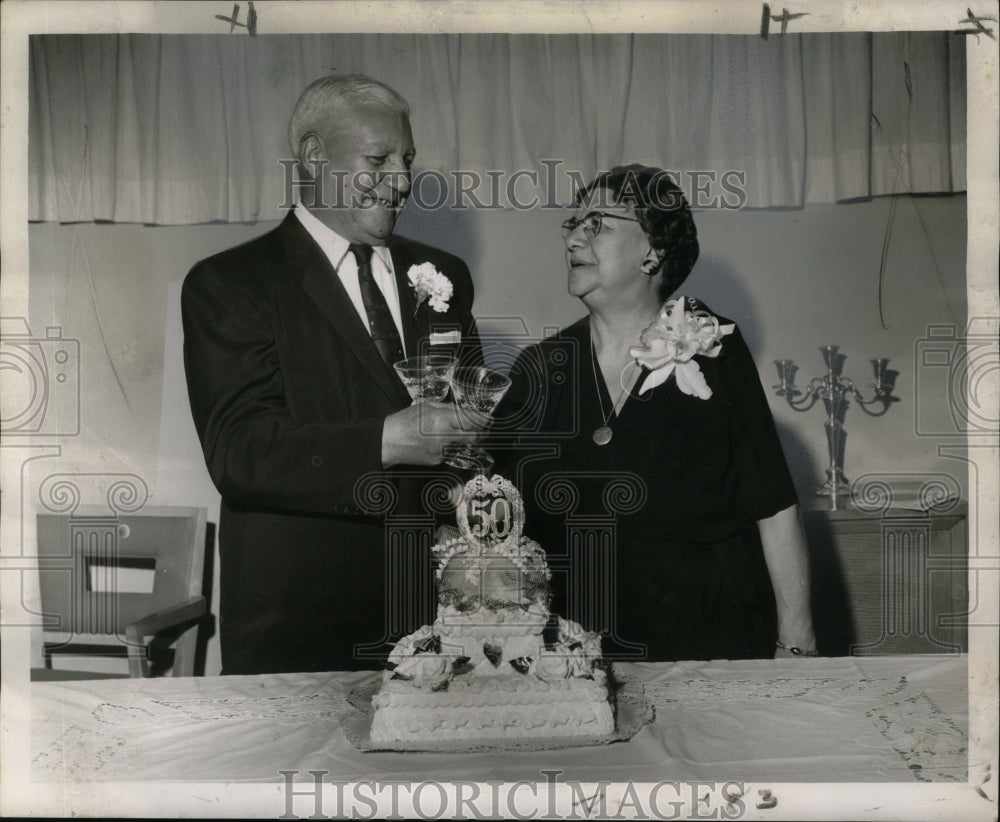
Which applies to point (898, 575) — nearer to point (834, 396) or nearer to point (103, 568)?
point (834, 396)

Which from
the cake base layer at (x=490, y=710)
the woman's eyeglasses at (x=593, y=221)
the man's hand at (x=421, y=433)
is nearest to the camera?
the cake base layer at (x=490, y=710)

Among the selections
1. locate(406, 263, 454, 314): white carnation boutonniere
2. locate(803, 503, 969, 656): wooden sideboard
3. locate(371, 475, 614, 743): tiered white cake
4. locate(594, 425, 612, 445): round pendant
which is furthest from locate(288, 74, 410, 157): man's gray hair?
locate(803, 503, 969, 656): wooden sideboard

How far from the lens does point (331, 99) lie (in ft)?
11.6

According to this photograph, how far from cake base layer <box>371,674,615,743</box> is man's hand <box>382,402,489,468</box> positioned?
0.70 meters

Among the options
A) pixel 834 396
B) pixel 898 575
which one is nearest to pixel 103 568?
pixel 834 396

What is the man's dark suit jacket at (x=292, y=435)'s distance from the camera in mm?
3465

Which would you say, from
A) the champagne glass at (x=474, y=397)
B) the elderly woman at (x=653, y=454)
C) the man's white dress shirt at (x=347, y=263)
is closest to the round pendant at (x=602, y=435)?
the elderly woman at (x=653, y=454)

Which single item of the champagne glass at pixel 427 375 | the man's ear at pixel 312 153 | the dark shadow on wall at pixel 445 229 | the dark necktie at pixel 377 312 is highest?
the man's ear at pixel 312 153

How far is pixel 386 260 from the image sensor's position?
11.7 feet

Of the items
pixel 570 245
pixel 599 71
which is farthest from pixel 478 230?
pixel 599 71

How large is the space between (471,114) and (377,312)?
27.3 inches

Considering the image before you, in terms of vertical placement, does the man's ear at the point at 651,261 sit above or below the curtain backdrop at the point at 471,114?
below

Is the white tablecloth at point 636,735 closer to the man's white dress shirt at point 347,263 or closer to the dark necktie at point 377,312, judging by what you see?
the dark necktie at point 377,312

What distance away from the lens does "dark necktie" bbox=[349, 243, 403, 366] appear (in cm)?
350
